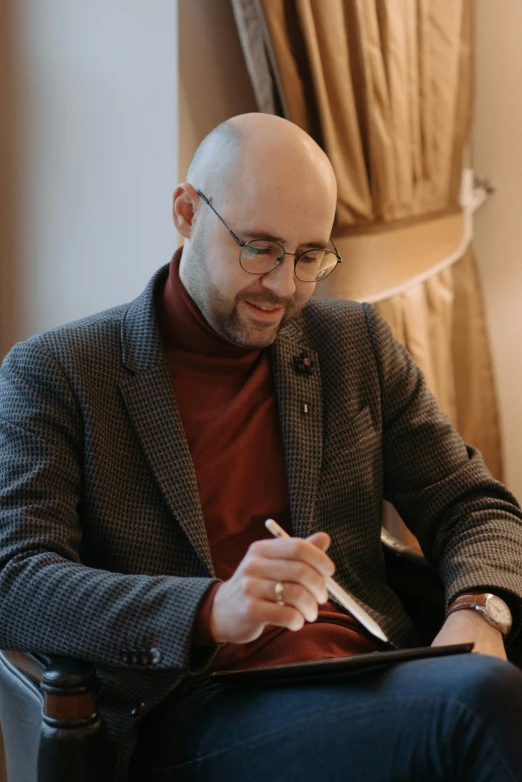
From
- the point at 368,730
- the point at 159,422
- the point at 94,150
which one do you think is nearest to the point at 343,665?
the point at 368,730

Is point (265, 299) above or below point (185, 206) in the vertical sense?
below

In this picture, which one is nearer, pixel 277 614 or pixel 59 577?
pixel 277 614

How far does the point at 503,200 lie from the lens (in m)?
2.82

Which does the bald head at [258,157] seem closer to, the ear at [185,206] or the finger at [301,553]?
the ear at [185,206]

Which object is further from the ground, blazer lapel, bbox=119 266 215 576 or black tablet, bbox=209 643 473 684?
blazer lapel, bbox=119 266 215 576

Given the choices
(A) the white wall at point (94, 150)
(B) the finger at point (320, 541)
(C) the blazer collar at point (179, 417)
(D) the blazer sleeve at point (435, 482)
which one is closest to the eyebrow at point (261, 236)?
(C) the blazer collar at point (179, 417)

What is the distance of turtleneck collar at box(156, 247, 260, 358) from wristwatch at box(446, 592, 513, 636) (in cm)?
54

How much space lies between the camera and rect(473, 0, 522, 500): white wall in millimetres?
2760

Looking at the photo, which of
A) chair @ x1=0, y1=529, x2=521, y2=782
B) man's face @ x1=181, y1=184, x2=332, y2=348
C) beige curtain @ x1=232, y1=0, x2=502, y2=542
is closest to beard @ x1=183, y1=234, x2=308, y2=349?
man's face @ x1=181, y1=184, x2=332, y2=348

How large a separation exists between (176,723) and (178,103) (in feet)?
4.32

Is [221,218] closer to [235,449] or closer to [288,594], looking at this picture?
[235,449]

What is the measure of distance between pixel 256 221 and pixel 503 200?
148 centimetres

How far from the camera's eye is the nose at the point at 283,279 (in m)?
1.57

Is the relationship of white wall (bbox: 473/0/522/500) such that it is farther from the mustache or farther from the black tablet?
the black tablet
